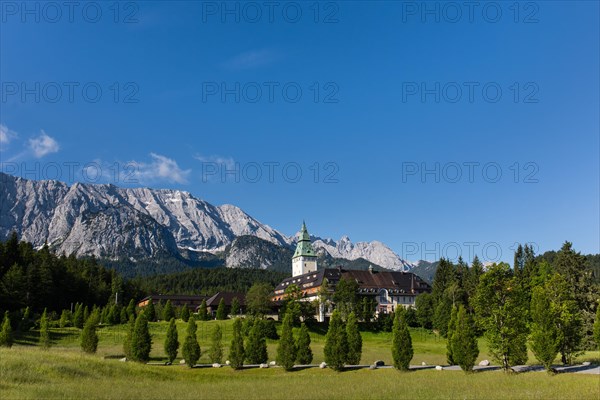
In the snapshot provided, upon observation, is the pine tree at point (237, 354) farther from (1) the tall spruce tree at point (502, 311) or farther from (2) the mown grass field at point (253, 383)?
(1) the tall spruce tree at point (502, 311)

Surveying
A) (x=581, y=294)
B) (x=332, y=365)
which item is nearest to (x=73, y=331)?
(x=332, y=365)

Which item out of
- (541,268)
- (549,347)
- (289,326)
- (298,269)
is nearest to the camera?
(549,347)

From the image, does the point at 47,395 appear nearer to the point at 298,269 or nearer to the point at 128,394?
the point at 128,394

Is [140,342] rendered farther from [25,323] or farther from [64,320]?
[25,323]

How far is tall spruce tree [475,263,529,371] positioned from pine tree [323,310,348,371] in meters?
15.7

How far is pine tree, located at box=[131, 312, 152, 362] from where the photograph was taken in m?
59.3

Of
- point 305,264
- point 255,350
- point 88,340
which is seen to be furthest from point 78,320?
point 305,264

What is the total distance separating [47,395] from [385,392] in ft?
75.7

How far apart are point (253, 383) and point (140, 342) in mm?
22504

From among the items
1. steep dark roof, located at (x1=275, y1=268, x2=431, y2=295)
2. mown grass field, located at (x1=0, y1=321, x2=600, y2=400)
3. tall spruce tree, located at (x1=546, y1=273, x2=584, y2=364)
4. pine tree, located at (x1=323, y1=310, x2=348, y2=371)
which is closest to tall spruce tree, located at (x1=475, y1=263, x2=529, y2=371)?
mown grass field, located at (x1=0, y1=321, x2=600, y2=400)

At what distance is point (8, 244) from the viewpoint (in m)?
118

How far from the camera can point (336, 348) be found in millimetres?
54500

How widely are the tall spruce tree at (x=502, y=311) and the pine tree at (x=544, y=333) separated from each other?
1.59 metres

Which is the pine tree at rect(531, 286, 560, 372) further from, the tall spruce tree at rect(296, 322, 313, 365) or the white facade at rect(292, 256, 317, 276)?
the white facade at rect(292, 256, 317, 276)
